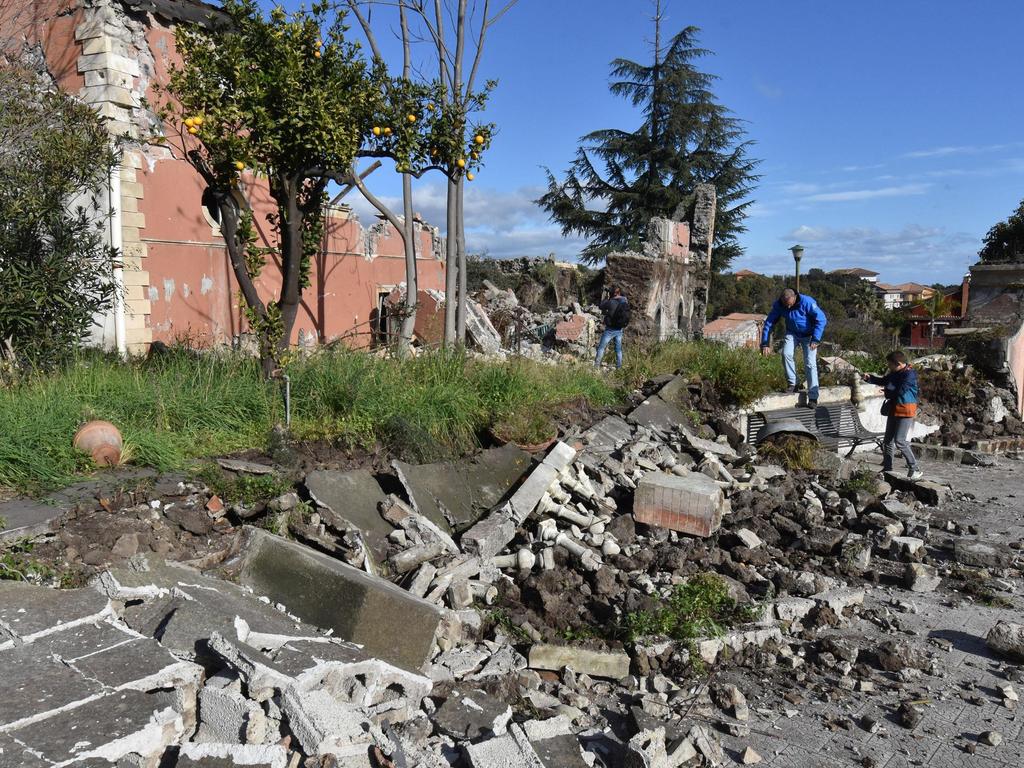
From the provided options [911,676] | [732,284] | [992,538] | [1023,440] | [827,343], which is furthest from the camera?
[732,284]

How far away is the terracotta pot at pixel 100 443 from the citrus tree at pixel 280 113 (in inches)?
85.6

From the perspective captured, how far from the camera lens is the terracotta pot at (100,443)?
5.30 metres

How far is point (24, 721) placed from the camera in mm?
2834

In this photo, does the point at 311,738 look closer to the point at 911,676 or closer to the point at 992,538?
the point at 911,676

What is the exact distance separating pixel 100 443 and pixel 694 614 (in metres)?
4.19

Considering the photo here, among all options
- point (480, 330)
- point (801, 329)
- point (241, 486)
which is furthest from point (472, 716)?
point (480, 330)

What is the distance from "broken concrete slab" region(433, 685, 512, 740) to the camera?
142 inches

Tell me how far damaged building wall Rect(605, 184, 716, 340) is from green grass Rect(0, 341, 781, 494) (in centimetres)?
881

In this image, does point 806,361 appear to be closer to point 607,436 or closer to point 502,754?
point 607,436

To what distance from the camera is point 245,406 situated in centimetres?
673

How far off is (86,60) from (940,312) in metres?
29.9

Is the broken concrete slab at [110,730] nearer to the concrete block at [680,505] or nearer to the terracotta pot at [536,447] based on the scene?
the concrete block at [680,505]

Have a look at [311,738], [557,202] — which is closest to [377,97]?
[311,738]

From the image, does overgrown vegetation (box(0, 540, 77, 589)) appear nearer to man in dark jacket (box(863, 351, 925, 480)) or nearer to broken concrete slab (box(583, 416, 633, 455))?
broken concrete slab (box(583, 416, 633, 455))
